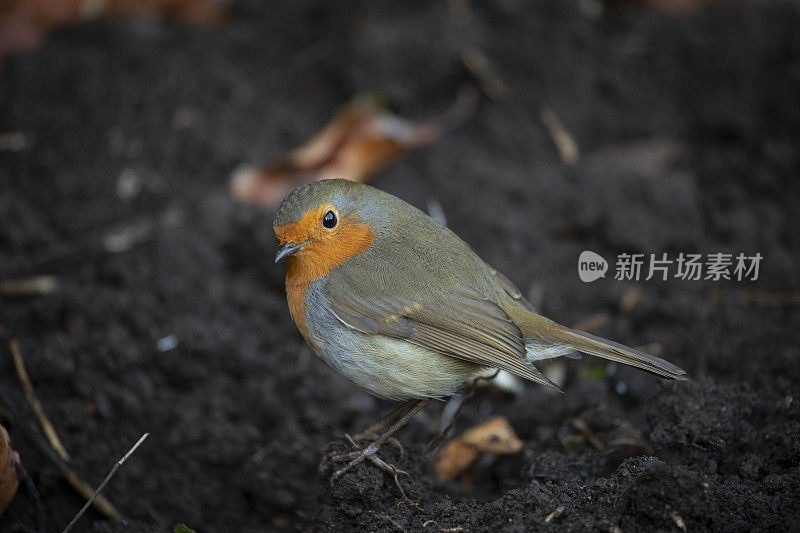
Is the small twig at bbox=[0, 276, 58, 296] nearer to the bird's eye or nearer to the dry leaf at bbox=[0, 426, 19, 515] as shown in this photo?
the dry leaf at bbox=[0, 426, 19, 515]

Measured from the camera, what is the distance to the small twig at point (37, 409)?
112 inches

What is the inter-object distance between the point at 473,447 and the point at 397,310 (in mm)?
710

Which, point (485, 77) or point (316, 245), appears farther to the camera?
point (485, 77)

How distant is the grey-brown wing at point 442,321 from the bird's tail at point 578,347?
8cm

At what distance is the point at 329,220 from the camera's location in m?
→ 2.76

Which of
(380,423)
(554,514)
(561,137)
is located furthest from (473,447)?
(561,137)

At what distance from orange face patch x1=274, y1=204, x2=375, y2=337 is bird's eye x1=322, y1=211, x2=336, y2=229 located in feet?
0.04

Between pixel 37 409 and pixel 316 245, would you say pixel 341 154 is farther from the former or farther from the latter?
pixel 37 409

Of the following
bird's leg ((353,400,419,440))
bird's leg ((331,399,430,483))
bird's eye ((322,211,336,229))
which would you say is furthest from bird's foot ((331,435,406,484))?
bird's eye ((322,211,336,229))

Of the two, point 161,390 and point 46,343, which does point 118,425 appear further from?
point 46,343

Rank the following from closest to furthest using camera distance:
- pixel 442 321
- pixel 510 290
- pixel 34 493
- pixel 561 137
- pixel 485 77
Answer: pixel 34 493, pixel 442 321, pixel 510 290, pixel 561 137, pixel 485 77

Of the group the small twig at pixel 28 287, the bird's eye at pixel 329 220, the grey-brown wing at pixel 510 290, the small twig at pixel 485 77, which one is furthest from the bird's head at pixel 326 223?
the small twig at pixel 485 77

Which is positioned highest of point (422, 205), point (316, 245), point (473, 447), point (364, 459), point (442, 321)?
point (316, 245)

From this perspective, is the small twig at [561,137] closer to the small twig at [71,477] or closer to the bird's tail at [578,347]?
the bird's tail at [578,347]
